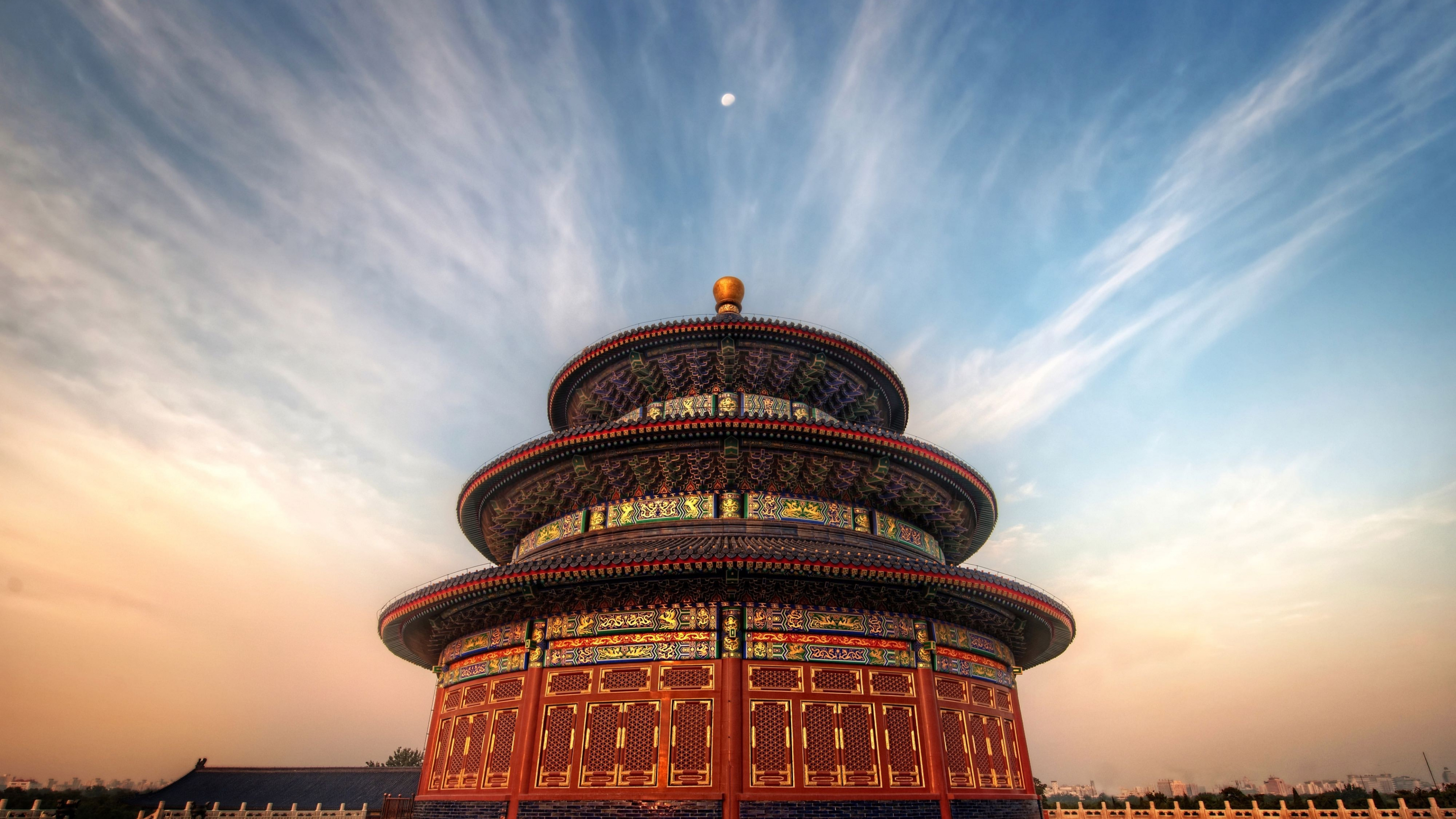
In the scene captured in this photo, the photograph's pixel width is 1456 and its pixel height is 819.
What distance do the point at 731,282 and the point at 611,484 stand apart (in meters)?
8.44

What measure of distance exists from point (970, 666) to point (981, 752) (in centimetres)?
169

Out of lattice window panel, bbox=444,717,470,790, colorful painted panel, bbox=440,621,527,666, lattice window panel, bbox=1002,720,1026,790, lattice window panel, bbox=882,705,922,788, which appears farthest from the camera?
lattice window panel, bbox=1002,720,1026,790

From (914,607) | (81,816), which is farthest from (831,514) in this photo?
(81,816)

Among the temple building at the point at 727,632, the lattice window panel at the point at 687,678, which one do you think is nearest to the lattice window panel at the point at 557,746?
the temple building at the point at 727,632

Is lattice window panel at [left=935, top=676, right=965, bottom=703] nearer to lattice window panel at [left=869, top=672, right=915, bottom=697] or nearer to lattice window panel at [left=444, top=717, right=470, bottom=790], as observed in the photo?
lattice window panel at [left=869, top=672, right=915, bottom=697]

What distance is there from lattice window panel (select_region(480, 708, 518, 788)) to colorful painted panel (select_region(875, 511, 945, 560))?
29.6ft

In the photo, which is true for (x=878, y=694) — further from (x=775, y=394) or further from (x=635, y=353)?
(x=635, y=353)

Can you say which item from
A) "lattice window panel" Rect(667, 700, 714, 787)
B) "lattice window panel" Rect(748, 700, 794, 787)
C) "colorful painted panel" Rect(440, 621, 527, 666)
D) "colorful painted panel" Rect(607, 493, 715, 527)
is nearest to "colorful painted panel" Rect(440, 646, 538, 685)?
"colorful painted panel" Rect(440, 621, 527, 666)

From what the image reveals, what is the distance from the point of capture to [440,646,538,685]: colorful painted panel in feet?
49.2

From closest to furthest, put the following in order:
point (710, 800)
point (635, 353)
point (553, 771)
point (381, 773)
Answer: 1. point (710, 800)
2. point (553, 771)
3. point (635, 353)
4. point (381, 773)

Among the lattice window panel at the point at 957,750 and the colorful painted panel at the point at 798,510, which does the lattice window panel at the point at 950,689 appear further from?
the colorful painted panel at the point at 798,510

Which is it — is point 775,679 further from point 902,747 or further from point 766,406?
point 766,406

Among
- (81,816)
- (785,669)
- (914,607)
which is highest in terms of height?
(914,607)

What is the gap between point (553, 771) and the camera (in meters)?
13.3
